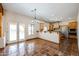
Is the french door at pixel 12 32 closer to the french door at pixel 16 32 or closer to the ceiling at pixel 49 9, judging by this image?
the french door at pixel 16 32

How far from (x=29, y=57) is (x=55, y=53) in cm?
50

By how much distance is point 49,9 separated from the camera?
5.74ft

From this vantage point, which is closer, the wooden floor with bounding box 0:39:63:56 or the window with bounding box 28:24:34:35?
the wooden floor with bounding box 0:39:63:56

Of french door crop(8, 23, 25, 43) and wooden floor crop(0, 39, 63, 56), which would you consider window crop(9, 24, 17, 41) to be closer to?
french door crop(8, 23, 25, 43)

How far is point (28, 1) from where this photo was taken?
1.72m

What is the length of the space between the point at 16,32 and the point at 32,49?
1.49ft

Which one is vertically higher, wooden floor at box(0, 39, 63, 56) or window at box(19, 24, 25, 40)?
window at box(19, 24, 25, 40)

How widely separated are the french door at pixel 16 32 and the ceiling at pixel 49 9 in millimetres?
260

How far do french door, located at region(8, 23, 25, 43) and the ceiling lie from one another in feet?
0.85

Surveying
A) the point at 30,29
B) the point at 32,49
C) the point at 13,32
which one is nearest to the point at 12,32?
the point at 13,32

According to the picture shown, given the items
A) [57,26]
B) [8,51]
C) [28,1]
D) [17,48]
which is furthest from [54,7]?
[8,51]

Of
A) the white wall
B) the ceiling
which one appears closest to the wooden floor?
the white wall

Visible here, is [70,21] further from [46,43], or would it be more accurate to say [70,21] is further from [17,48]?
[17,48]

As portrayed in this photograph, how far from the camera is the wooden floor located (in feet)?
5.60
